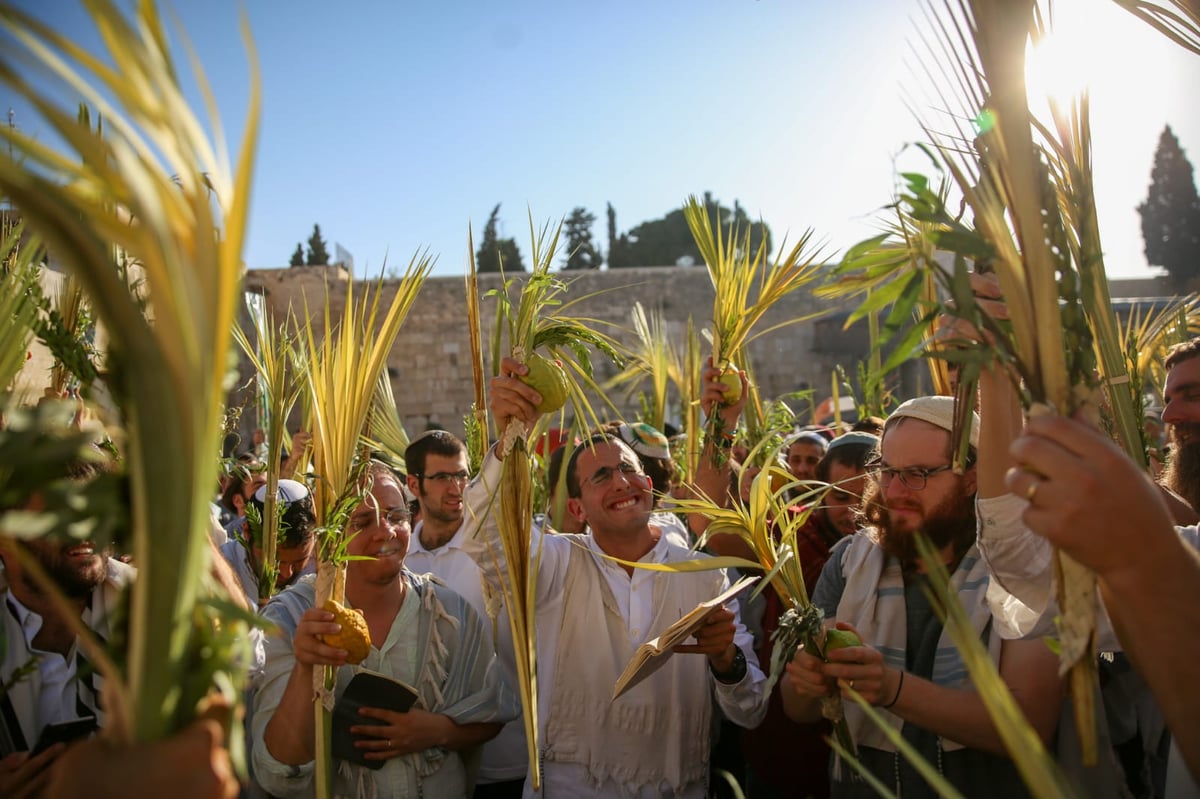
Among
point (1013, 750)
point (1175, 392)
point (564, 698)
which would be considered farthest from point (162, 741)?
point (1175, 392)

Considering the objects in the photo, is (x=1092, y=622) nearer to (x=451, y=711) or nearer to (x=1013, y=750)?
(x=1013, y=750)

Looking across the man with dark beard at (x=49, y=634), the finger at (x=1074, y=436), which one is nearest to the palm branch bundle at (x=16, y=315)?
the man with dark beard at (x=49, y=634)

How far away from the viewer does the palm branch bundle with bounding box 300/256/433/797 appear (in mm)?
1928

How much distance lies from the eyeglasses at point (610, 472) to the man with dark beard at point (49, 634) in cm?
147

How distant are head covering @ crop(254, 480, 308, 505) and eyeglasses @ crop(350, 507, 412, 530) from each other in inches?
16.6

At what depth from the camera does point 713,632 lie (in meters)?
2.23

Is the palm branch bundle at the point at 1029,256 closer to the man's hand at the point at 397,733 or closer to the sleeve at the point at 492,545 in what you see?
the sleeve at the point at 492,545

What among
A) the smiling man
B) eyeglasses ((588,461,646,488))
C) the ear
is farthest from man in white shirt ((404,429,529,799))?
eyeglasses ((588,461,646,488))

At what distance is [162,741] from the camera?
0.75 m

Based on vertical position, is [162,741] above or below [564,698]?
above

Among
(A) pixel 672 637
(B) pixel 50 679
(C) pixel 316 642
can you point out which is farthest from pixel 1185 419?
(B) pixel 50 679

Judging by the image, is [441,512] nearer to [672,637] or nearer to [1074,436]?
[672,637]

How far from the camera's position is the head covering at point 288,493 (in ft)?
9.01

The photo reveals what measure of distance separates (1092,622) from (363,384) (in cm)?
169
